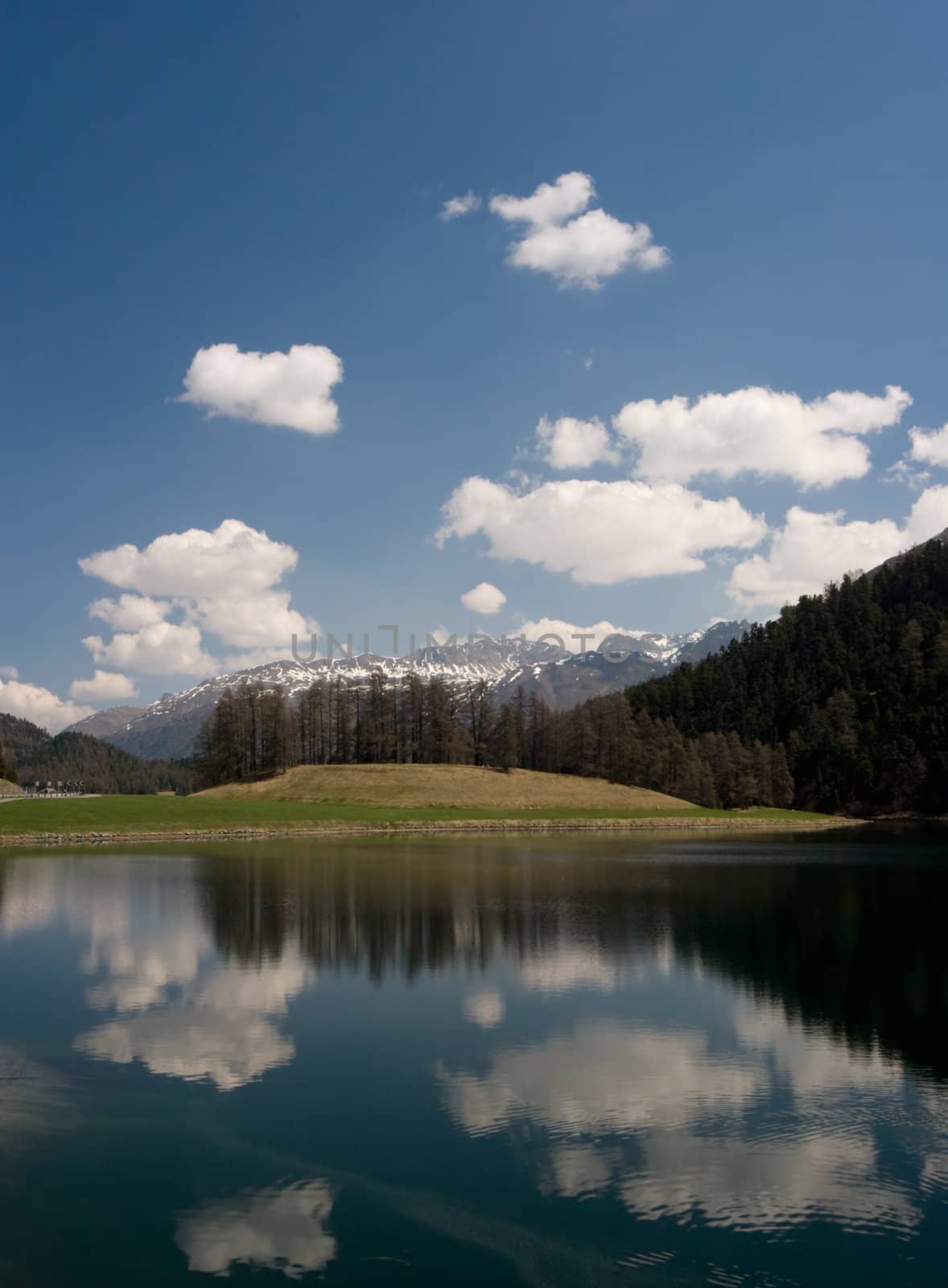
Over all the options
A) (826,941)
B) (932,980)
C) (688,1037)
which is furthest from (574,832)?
(688,1037)

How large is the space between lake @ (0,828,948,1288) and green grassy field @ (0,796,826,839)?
5039 centimetres

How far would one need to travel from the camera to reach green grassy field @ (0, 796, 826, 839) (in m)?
84.8

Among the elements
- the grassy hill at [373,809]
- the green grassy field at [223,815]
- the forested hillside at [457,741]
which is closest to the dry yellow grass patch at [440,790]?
the grassy hill at [373,809]

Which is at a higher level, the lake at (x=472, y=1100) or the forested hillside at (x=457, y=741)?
the forested hillside at (x=457, y=741)

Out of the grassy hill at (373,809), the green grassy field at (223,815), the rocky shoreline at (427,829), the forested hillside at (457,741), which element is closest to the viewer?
the rocky shoreline at (427,829)

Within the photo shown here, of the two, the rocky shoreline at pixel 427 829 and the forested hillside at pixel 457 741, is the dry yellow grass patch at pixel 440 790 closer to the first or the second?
the rocky shoreline at pixel 427 829

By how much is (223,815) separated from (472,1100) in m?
84.0

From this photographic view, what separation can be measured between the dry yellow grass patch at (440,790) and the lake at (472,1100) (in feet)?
263

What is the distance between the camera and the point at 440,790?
12188cm

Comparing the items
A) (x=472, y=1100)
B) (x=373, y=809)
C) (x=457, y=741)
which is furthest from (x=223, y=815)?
(x=472, y=1100)

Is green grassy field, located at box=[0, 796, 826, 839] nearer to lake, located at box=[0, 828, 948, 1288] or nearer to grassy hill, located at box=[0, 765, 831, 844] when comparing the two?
grassy hill, located at box=[0, 765, 831, 844]

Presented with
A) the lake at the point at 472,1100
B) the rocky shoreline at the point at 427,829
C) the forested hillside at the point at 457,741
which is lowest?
the rocky shoreline at the point at 427,829

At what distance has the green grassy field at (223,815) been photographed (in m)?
84.8

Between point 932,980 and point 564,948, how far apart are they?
1135cm
